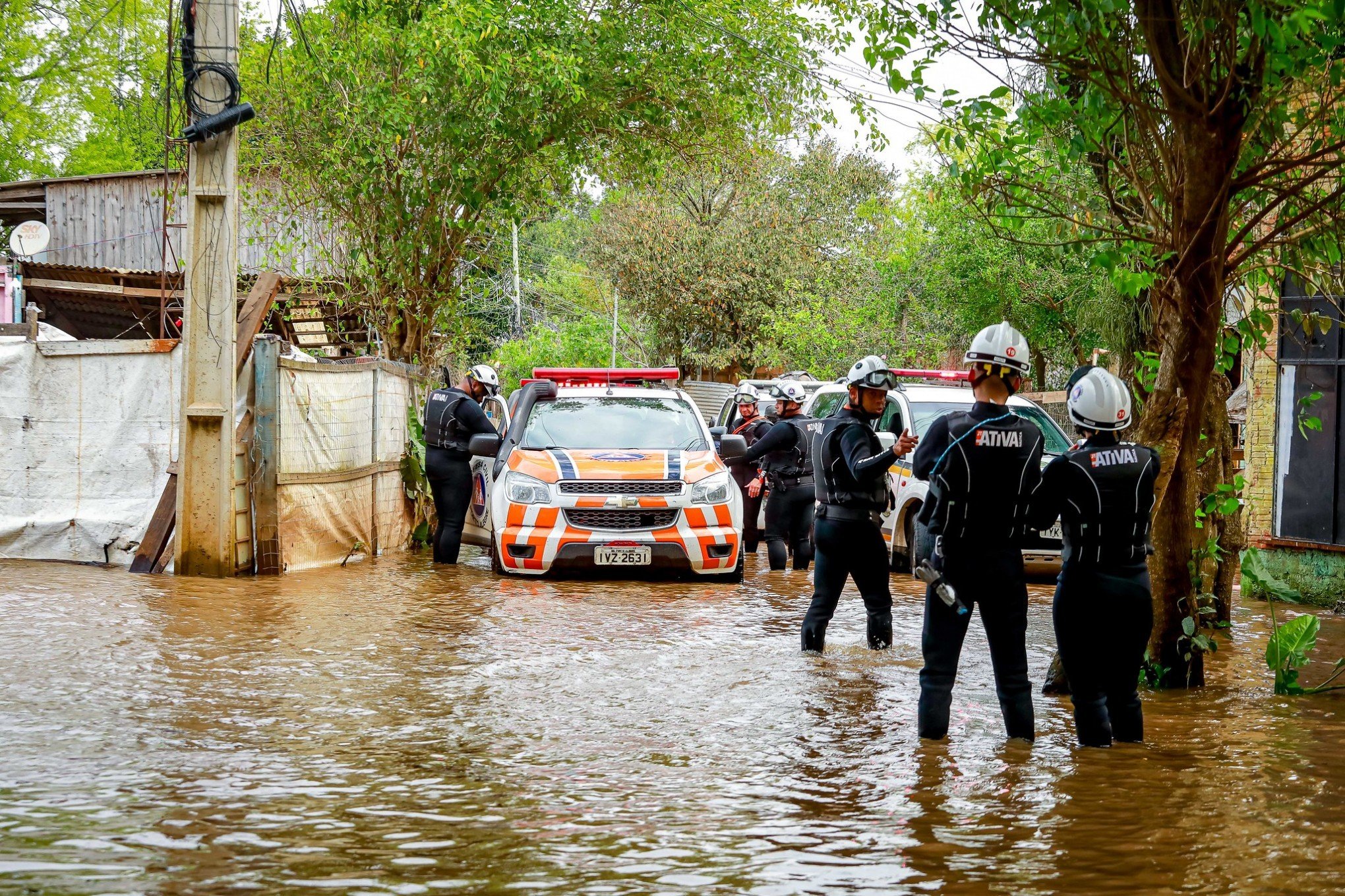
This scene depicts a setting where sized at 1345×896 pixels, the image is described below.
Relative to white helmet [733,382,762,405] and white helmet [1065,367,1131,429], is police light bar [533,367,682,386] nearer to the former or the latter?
white helmet [733,382,762,405]

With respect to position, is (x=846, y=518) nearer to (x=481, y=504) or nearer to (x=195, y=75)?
(x=481, y=504)

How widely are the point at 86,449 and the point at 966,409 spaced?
8.40 meters

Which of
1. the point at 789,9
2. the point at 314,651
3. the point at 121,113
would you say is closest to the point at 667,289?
the point at 121,113

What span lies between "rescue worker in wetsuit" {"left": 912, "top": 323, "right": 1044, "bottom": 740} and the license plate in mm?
6078

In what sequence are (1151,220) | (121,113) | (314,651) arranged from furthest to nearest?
(121,113), (314,651), (1151,220)

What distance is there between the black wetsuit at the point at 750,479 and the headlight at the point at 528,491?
3.20 metres

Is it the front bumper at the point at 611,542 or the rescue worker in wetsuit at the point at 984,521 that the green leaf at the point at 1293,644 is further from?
the front bumper at the point at 611,542

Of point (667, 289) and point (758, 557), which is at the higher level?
point (667, 289)

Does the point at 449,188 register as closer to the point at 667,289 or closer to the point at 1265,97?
the point at 1265,97

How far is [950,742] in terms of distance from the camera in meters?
6.73

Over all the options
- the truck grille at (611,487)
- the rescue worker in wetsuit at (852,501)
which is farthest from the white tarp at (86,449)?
the rescue worker in wetsuit at (852,501)

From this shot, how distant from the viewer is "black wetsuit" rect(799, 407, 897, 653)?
8406mm

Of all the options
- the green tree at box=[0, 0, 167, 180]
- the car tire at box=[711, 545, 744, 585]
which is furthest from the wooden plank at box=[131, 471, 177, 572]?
the green tree at box=[0, 0, 167, 180]

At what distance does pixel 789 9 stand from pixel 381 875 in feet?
59.3
